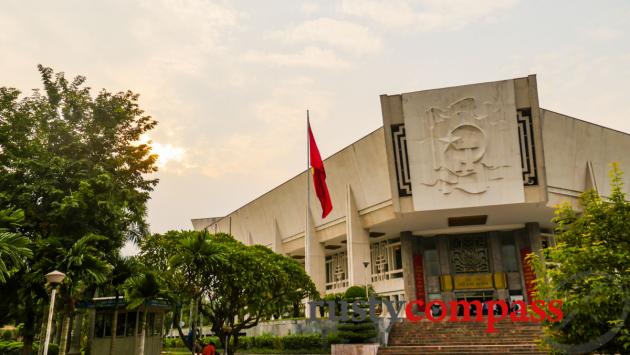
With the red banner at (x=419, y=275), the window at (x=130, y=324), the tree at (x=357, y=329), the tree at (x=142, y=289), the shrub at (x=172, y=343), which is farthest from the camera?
the shrub at (x=172, y=343)

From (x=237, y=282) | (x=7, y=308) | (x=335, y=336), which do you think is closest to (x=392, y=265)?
(x=335, y=336)

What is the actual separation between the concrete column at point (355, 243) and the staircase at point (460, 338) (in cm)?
809

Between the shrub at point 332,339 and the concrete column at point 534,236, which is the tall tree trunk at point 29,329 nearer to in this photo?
the shrub at point 332,339

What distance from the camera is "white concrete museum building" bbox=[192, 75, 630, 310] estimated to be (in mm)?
27453

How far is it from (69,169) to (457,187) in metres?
20.6

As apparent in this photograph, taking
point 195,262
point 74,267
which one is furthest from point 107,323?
point 195,262

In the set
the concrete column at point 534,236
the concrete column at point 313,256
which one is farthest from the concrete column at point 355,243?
the concrete column at point 534,236

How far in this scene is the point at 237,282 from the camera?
16812 mm

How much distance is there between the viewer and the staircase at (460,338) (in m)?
20.0

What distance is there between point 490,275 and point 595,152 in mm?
10868

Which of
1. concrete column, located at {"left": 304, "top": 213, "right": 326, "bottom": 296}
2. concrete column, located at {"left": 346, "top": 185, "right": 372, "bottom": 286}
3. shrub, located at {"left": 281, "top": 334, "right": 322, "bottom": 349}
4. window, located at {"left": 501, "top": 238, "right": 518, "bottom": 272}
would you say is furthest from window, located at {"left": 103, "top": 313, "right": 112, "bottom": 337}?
window, located at {"left": 501, "top": 238, "right": 518, "bottom": 272}

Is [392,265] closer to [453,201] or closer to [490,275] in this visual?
[490,275]

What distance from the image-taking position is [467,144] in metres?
27.5

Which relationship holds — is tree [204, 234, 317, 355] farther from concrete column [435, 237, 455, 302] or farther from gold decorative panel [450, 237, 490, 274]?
gold decorative panel [450, 237, 490, 274]
